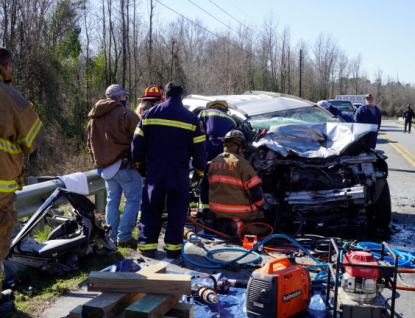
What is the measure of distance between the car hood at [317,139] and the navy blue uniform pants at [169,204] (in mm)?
1693

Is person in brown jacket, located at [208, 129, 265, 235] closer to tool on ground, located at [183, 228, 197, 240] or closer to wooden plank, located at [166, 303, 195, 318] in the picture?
tool on ground, located at [183, 228, 197, 240]

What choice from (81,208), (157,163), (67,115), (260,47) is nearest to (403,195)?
(157,163)

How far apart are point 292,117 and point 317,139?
125 centimetres

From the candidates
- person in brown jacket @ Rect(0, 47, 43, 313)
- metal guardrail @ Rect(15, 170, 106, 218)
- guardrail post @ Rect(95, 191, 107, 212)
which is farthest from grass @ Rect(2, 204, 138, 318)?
guardrail post @ Rect(95, 191, 107, 212)

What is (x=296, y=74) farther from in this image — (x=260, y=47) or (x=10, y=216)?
(x=10, y=216)

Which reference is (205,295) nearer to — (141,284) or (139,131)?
(141,284)

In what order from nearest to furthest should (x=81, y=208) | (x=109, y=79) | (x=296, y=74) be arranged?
1. (x=81, y=208)
2. (x=109, y=79)
3. (x=296, y=74)

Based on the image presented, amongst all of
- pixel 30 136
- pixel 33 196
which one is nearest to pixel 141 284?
pixel 30 136

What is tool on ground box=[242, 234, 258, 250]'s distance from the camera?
5577 millimetres

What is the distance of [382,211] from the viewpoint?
21.1ft

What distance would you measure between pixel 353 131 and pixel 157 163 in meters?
3.02

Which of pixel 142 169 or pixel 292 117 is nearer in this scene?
pixel 142 169

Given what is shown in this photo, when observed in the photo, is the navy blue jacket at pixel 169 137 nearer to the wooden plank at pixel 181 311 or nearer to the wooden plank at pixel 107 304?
the wooden plank at pixel 107 304

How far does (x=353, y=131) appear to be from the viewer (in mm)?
6551
